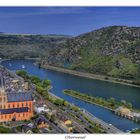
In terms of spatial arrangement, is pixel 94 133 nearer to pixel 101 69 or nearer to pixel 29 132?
pixel 29 132

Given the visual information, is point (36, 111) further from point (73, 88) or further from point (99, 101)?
point (99, 101)

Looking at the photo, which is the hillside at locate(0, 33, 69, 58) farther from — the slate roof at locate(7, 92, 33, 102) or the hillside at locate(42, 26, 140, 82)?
the slate roof at locate(7, 92, 33, 102)

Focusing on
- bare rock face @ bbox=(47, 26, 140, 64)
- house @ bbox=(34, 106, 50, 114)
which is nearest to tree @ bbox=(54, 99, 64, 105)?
house @ bbox=(34, 106, 50, 114)

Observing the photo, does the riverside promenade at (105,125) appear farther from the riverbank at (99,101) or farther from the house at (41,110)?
the house at (41,110)

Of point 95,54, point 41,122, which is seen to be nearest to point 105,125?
point 41,122

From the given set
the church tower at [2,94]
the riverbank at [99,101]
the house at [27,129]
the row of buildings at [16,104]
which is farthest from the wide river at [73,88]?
the house at [27,129]
